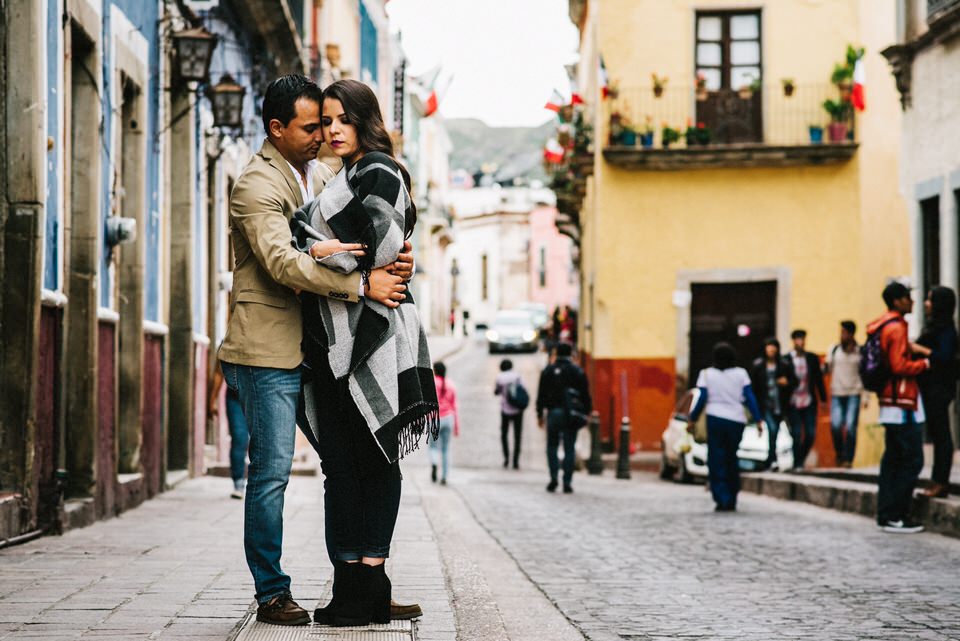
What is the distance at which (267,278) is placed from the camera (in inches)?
217

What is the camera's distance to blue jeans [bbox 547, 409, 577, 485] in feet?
61.9

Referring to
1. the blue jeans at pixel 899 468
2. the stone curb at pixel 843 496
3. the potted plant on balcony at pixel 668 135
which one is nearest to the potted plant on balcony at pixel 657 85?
the potted plant on balcony at pixel 668 135

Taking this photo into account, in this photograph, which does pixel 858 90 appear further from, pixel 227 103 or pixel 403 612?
pixel 403 612

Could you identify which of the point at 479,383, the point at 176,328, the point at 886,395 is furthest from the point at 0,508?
the point at 479,383

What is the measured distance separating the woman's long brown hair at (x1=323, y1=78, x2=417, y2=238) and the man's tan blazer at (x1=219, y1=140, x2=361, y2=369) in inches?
13.7

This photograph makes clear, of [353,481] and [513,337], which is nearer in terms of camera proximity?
[353,481]

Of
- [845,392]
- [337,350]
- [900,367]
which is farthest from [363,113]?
[845,392]

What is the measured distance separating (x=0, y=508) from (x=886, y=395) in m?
6.22

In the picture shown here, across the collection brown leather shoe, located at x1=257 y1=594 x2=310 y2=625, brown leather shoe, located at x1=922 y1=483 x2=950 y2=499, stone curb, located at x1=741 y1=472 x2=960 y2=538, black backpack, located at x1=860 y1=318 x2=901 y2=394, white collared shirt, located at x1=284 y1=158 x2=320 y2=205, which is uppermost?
white collared shirt, located at x1=284 y1=158 x2=320 y2=205

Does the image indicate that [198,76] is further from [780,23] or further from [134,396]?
[780,23]

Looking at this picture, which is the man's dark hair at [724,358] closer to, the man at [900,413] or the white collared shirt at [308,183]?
the man at [900,413]

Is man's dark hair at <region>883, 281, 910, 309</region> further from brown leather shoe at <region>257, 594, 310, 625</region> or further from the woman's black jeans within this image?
brown leather shoe at <region>257, 594, 310, 625</region>

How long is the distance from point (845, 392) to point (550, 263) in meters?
79.8

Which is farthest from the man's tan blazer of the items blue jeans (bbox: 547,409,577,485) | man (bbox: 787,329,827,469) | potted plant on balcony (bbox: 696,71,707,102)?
potted plant on balcony (bbox: 696,71,707,102)
